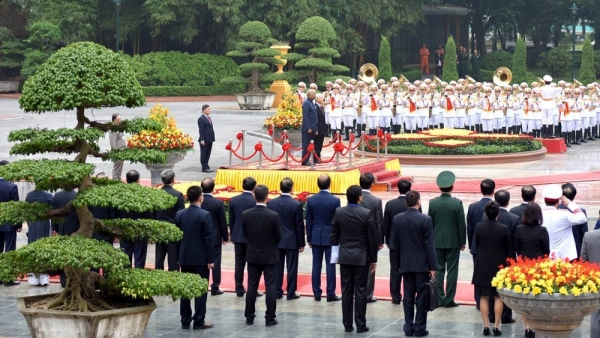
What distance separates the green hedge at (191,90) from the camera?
163 feet

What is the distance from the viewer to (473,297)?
563 inches

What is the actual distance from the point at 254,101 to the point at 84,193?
108 ft

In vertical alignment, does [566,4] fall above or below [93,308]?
above

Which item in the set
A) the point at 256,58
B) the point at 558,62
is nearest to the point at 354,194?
the point at 256,58

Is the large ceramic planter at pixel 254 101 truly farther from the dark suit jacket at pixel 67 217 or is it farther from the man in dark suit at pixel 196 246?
the man in dark suit at pixel 196 246

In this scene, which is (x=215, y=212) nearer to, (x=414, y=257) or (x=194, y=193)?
(x=194, y=193)

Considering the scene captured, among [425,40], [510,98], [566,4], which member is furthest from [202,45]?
[510,98]

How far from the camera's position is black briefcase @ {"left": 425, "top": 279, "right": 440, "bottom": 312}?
12.5 meters

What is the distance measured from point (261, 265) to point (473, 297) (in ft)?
8.78

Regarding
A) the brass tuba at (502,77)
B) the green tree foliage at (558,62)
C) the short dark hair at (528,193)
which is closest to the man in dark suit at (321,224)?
the short dark hair at (528,193)

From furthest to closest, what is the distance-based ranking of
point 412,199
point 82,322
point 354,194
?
1. point 354,194
2. point 412,199
3. point 82,322

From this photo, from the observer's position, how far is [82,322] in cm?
1121

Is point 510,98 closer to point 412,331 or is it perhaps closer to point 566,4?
point 412,331

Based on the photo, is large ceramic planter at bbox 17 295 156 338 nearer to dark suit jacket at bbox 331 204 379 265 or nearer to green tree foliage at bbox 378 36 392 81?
dark suit jacket at bbox 331 204 379 265
